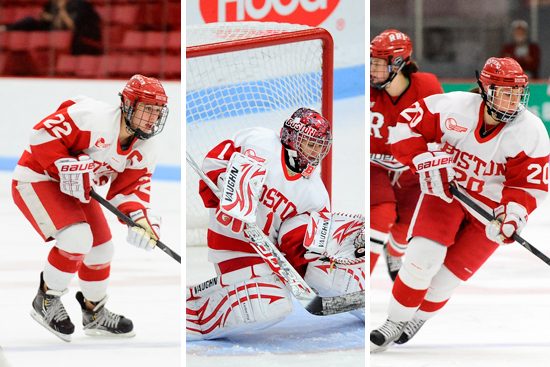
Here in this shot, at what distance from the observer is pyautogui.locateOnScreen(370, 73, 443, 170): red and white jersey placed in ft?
8.94

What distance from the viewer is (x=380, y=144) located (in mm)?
2762

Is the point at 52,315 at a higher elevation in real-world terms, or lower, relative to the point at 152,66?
lower

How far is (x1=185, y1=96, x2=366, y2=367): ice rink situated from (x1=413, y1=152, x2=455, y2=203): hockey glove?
1.63 feet

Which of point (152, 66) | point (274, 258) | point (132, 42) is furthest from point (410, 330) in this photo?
point (132, 42)

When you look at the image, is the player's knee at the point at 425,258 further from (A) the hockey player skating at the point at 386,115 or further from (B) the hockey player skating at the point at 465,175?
(A) the hockey player skating at the point at 386,115

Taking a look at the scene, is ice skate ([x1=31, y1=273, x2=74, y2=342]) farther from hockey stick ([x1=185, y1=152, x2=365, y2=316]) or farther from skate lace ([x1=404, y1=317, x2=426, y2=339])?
skate lace ([x1=404, y1=317, x2=426, y2=339])

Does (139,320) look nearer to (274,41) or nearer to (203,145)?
(203,145)

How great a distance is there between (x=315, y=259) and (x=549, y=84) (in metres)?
4.27

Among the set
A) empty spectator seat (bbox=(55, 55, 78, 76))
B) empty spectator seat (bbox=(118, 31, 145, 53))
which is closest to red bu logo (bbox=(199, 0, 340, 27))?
empty spectator seat (bbox=(55, 55, 78, 76))

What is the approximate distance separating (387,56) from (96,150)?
1.05 meters

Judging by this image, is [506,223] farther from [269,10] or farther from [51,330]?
[51,330]

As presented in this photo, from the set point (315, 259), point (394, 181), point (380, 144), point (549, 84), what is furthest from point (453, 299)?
point (549, 84)

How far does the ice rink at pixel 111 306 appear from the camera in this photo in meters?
2.20

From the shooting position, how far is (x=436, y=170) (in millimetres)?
2143
